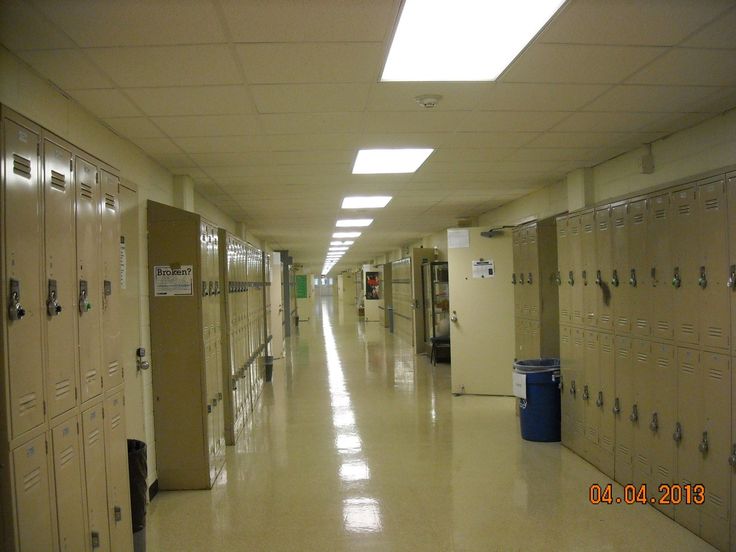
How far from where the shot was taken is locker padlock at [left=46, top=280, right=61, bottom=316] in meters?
2.06

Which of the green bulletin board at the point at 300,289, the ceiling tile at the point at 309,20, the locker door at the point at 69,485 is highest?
the ceiling tile at the point at 309,20

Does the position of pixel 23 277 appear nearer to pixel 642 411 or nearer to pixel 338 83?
pixel 338 83

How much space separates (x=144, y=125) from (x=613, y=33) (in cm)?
270

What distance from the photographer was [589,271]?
4.47 meters

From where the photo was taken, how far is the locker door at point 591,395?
4.40 meters

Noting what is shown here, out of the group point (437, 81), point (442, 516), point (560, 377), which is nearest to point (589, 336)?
point (560, 377)

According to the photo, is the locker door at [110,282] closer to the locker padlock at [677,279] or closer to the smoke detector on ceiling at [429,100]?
the smoke detector on ceiling at [429,100]

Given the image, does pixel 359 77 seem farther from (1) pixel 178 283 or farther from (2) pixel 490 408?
(2) pixel 490 408

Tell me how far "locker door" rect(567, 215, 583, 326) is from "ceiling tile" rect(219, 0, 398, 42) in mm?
2942

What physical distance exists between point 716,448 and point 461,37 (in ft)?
8.57

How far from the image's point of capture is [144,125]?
3.46 metres

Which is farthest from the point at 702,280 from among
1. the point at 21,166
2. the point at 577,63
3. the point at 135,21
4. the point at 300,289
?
the point at 300,289

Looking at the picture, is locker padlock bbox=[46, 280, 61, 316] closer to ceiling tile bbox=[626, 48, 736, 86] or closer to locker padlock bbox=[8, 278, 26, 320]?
locker padlock bbox=[8, 278, 26, 320]

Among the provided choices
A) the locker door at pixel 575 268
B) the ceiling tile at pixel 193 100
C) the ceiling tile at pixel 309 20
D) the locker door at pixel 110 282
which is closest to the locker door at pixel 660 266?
the locker door at pixel 575 268
